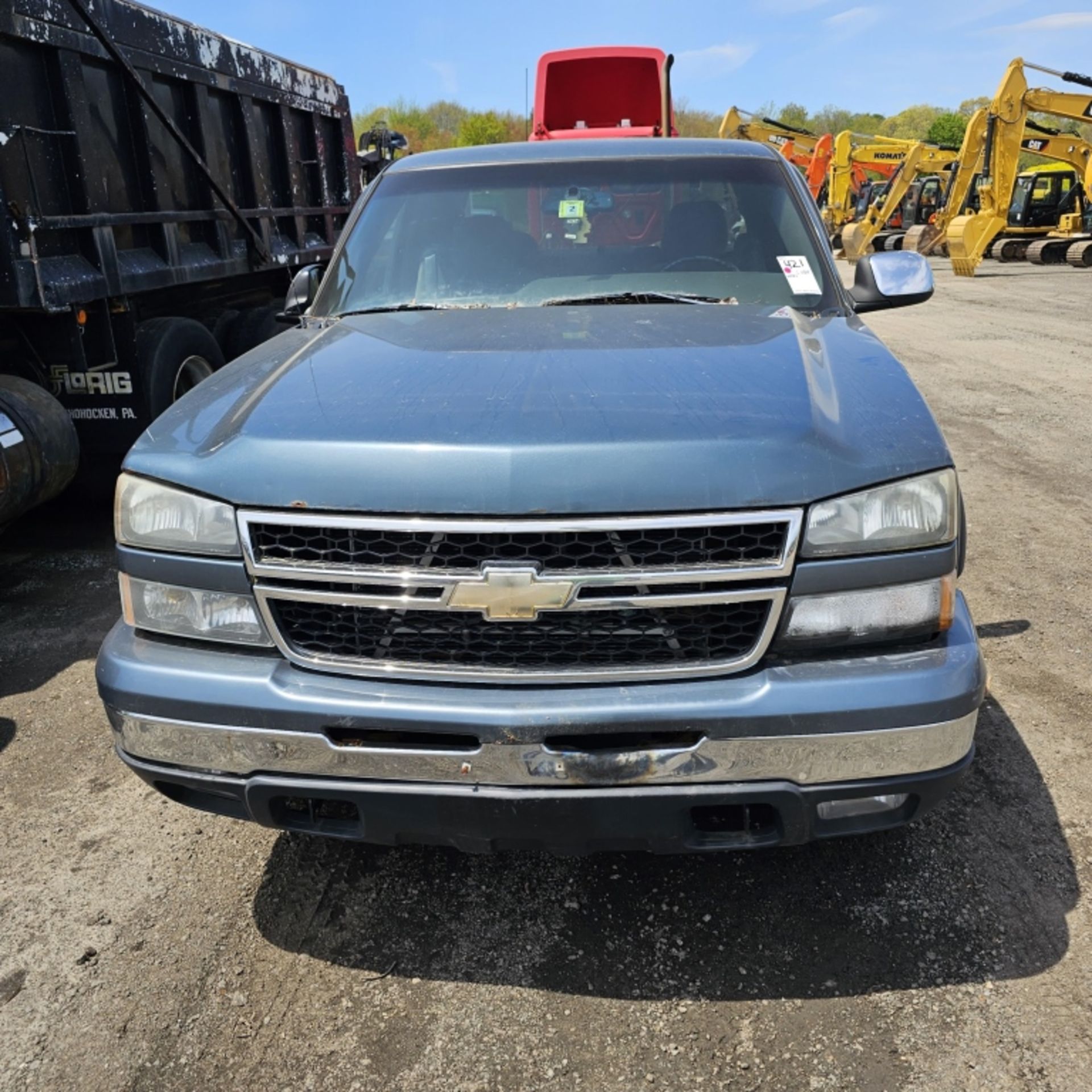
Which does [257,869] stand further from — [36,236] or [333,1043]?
[36,236]

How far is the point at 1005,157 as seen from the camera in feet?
67.9

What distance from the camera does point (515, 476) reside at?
6.54ft

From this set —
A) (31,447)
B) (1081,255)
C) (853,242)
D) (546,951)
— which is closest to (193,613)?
(546,951)

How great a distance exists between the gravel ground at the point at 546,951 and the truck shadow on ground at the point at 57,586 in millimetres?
828

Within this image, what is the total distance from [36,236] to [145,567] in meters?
3.32

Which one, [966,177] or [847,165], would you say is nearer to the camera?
[966,177]

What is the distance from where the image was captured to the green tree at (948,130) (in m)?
74.2

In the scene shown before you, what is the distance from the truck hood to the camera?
2.00m

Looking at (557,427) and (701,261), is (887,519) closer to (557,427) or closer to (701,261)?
(557,427)

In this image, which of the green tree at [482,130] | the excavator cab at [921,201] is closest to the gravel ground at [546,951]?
the excavator cab at [921,201]

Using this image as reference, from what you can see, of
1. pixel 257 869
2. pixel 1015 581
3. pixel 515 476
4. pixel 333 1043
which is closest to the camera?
pixel 515 476

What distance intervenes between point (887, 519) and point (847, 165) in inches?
1118

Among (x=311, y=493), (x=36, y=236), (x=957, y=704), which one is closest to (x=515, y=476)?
(x=311, y=493)

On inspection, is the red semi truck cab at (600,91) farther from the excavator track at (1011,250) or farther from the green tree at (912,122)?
the green tree at (912,122)
